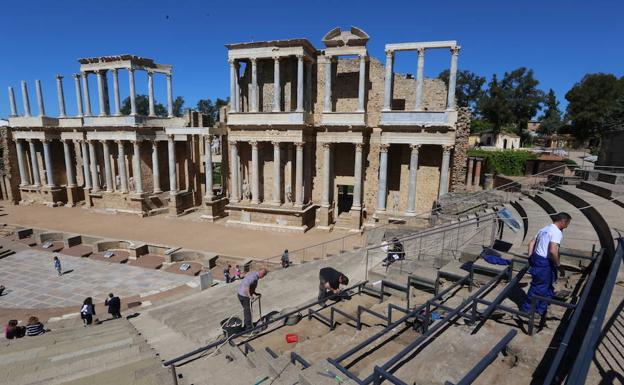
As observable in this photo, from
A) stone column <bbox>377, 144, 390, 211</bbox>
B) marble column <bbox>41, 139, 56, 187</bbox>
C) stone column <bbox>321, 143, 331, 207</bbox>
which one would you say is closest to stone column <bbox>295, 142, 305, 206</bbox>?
stone column <bbox>321, 143, 331, 207</bbox>

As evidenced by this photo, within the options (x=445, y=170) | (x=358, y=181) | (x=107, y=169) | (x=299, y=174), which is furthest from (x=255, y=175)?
(x=107, y=169)

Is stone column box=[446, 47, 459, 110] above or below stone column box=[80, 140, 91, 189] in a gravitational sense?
above

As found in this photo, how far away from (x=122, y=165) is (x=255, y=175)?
549 inches

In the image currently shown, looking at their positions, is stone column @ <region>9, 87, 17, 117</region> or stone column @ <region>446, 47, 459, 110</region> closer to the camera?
stone column @ <region>446, 47, 459, 110</region>

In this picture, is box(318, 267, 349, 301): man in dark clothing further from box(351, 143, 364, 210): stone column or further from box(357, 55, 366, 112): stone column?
box(357, 55, 366, 112): stone column

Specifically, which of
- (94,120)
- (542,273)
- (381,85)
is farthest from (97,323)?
(94,120)

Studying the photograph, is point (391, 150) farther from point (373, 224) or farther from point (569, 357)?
point (569, 357)

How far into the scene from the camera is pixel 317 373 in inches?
175

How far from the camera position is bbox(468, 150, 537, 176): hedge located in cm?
3322

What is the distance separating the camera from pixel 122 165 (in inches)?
1155

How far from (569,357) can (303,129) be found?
1963 cm

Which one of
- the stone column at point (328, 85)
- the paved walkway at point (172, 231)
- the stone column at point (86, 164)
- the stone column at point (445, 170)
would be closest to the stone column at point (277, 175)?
the paved walkway at point (172, 231)

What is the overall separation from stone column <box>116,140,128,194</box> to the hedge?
35.1 metres

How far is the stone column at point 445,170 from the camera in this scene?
66.8 feet
